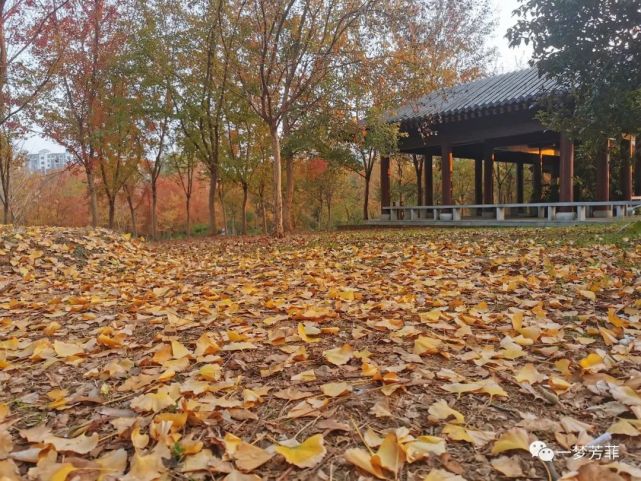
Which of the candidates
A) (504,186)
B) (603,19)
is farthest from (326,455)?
(504,186)

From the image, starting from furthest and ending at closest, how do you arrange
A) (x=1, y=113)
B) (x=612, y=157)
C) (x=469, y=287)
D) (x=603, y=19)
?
1. (x=612, y=157)
2. (x=1, y=113)
3. (x=603, y=19)
4. (x=469, y=287)

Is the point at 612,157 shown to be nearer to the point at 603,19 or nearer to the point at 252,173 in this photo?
the point at 603,19

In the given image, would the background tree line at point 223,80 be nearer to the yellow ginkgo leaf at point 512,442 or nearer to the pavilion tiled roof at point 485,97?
the pavilion tiled roof at point 485,97

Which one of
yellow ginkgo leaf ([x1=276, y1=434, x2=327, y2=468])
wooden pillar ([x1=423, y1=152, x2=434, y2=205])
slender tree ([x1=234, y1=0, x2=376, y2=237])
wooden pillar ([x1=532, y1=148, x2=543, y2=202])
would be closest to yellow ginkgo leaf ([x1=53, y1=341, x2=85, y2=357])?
yellow ginkgo leaf ([x1=276, y1=434, x2=327, y2=468])

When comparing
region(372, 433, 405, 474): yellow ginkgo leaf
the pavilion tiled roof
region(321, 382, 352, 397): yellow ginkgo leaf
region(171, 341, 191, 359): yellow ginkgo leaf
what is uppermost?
the pavilion tiled roof

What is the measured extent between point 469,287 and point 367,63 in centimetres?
570

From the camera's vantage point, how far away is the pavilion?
32.7 ft

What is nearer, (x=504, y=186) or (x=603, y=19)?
(x=603, y=19)

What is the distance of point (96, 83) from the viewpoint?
36.0 ft

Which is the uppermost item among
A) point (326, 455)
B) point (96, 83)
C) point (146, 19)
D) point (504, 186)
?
point (146, 19)

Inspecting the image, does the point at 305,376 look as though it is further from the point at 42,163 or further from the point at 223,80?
the point at 42,163

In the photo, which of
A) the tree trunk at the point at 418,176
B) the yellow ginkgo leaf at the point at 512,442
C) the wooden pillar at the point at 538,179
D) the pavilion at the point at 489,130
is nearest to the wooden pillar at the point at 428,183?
the pavilion at the point at 489,130

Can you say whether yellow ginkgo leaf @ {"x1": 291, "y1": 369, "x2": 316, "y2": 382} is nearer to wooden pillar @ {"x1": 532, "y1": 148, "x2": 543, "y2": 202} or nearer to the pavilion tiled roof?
the pavilion tiled roof

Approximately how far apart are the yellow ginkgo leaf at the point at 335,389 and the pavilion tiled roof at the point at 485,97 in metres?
8.27
